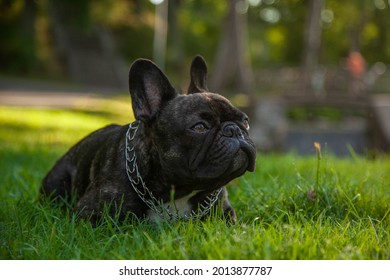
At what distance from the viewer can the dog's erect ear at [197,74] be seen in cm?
361

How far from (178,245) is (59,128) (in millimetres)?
9234

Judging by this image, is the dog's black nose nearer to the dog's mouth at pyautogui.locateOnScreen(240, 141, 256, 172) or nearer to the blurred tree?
the dog's mouth at pyautogui.locateOnScreen(240, 141, 256, 172)

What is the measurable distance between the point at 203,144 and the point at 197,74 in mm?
820

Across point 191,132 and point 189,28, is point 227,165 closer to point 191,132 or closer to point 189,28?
point 191,132

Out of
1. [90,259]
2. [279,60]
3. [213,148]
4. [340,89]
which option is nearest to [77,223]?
[90,259]

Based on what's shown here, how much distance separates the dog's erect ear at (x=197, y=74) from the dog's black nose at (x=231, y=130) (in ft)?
2.05

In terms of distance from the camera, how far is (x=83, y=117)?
14.9 metres

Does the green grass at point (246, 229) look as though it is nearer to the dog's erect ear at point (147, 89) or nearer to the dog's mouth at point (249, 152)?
the dog's mouth at point (249, 152)

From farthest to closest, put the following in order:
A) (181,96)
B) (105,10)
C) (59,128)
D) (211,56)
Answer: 1. (211,56)
2. (105,10)
3. (59,128)
4. (181,96)

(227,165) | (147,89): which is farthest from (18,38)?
(227,165)

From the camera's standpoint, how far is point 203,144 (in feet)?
9.73

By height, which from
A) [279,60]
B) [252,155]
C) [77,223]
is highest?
[252,155]

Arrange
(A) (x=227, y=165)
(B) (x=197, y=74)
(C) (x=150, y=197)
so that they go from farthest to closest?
(B) (x=197, y=74) → (C) (x=150, y=197) → (A) (x=227, y=165)

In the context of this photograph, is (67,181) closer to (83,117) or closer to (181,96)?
(181,96)
